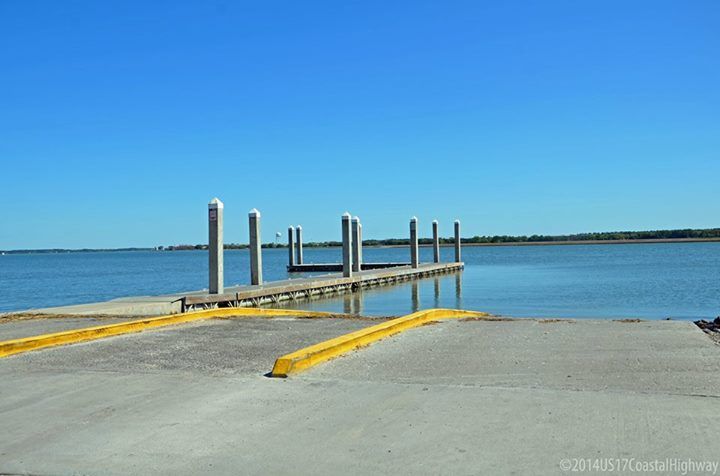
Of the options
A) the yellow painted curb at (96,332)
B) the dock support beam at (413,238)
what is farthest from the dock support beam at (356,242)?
the yellow painted curb at (96,332)

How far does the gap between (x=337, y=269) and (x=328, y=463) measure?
156ft

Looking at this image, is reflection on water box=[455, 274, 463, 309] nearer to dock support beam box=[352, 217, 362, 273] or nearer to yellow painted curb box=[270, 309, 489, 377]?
dock support beam box=[352, 217, 362, 273]

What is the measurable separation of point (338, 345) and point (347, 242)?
26.0 metres

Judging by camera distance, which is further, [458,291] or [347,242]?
[458,291]

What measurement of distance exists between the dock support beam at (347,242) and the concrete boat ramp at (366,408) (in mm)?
24372

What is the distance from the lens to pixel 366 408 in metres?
5.93

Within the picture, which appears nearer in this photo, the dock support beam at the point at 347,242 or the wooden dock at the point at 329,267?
the dock support beam at the point at 347,242

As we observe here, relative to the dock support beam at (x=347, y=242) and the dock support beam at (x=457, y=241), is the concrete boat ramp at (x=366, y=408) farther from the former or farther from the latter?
the dock support beam at (x=457, y=241)

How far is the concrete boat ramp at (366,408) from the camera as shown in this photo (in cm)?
478

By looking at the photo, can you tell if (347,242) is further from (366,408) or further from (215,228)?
(366,408)

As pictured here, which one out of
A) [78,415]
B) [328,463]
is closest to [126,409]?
[78,415]

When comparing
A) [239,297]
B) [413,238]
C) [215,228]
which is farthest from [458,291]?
[215,228]

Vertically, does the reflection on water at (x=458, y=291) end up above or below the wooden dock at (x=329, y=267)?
below

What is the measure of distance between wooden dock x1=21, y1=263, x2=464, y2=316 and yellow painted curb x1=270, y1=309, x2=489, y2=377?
743 cm
